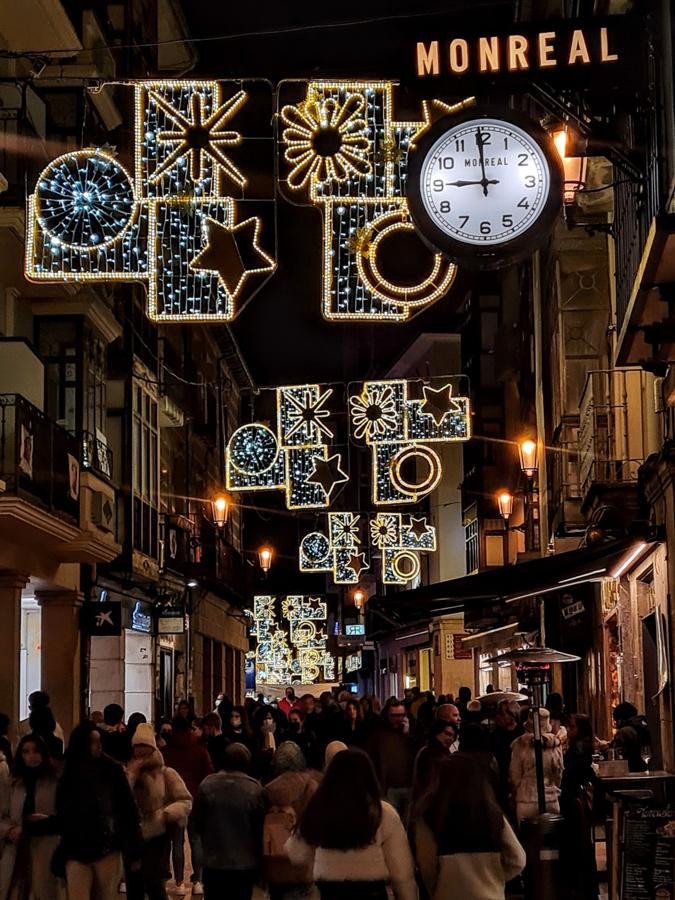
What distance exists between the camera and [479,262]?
1201 cm

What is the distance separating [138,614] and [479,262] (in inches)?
937

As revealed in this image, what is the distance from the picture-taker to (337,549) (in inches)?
1499

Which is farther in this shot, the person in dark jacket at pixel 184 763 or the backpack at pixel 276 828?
the person in dark jacket at pixel 184 763

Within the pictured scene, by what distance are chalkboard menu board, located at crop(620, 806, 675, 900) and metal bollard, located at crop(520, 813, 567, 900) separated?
216cm

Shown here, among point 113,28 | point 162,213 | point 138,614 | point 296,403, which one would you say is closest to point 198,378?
point 138,614

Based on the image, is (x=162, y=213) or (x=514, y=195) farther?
(x=162, y=213)

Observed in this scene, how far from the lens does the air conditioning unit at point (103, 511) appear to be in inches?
1008

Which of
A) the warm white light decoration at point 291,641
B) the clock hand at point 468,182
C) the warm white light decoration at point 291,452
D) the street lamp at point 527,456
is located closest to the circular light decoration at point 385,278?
the clock hand at point 468,182

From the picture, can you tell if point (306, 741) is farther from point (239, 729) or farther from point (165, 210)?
point (165, 210)

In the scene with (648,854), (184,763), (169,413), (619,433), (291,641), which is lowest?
(648,854)

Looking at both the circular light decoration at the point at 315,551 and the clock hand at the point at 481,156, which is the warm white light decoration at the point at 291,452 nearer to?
the circular light decoration at the point at 315,551

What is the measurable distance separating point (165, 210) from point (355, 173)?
173 cm

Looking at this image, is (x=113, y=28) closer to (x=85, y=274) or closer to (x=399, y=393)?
(x=399, y=393)

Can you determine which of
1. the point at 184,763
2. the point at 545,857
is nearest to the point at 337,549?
the point at 184,763
